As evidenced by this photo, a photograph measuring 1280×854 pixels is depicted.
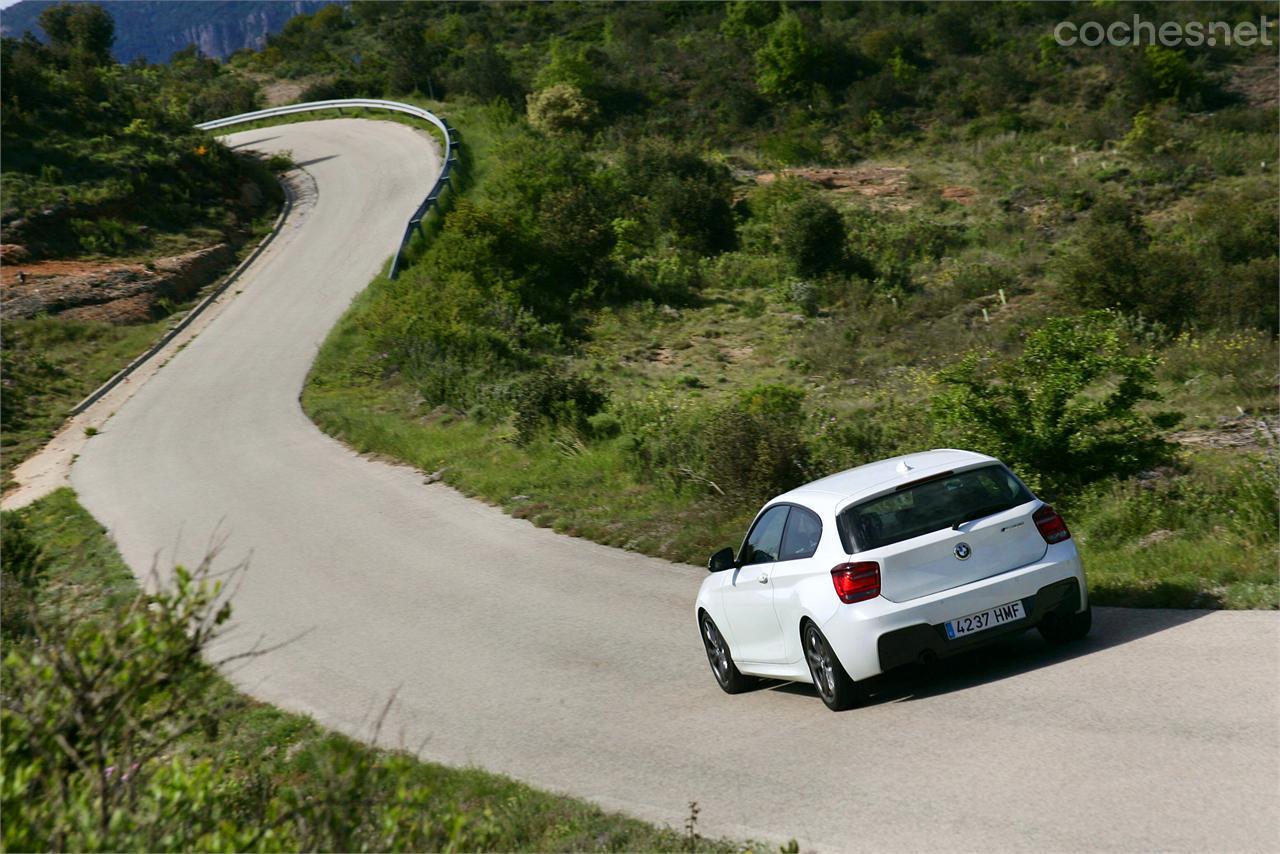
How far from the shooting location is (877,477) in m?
9.02

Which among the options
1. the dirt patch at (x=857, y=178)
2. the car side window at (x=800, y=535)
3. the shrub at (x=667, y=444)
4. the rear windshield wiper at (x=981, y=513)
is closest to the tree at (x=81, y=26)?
the dirt patch at (x=857, y=178)

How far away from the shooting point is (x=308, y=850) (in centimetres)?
412

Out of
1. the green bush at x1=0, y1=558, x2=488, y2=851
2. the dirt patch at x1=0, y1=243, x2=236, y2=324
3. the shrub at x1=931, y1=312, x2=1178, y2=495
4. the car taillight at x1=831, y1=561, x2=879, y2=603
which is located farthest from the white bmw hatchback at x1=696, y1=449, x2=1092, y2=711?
the dirt patch at x1=0, y1=243, x2=236, y2=324

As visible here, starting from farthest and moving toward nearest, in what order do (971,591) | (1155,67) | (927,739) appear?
(1155,67) < (971,591) < (927,739)

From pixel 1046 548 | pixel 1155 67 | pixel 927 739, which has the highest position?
pixel 1046 548

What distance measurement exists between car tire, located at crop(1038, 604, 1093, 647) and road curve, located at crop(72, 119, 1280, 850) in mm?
140

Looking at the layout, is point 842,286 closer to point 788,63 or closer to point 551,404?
point 551,404

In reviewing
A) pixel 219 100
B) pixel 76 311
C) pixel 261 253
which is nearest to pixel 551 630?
pixel 76 311

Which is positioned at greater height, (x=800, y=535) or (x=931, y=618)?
(x=800, y=535)

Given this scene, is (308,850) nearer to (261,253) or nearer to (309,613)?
(309,613)

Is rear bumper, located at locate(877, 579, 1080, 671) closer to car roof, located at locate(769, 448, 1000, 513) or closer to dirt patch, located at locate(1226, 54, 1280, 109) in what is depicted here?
car roof, located at locate(769, 448, 1000, 513)

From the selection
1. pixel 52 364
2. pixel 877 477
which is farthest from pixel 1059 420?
pixel 52 364

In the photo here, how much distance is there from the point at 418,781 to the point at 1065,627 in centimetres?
477

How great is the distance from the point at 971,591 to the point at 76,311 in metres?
31.3
